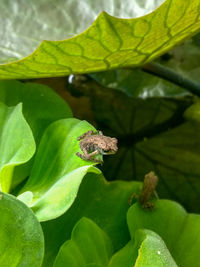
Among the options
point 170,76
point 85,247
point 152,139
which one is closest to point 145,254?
point 85,247

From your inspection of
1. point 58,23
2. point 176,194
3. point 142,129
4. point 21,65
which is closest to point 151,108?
point 142,129

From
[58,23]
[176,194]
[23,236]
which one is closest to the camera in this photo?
[23,236]

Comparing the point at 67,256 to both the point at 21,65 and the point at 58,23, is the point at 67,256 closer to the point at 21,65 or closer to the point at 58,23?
the point at 21,65

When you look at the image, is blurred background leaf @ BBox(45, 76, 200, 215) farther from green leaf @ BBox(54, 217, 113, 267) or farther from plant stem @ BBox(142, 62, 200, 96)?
green leaf @ BBox(54, 217, 113, 267)

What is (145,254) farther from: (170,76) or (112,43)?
(170,76)

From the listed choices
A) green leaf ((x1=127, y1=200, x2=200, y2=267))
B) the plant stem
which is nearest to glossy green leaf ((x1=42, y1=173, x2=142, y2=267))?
green leaf ((x1=127, y1=200, x2=200, y2=267))
